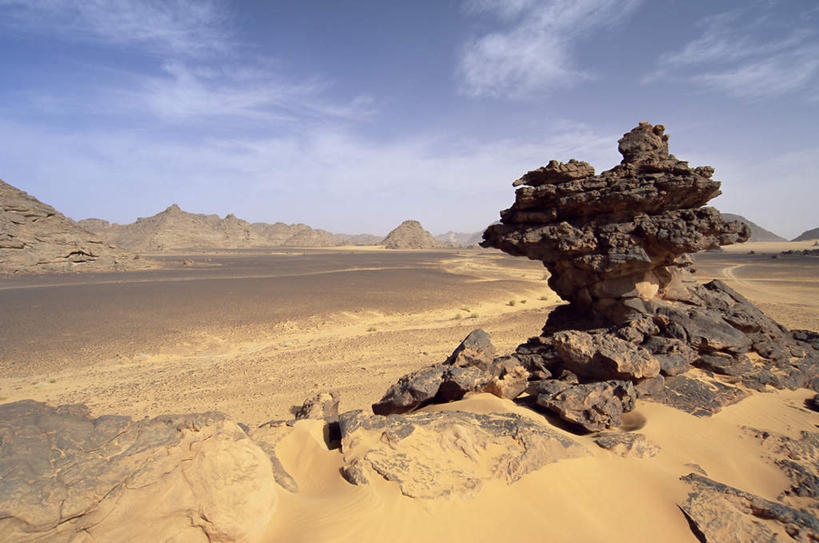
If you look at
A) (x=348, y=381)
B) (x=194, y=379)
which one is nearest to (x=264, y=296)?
(x=194, y=379)

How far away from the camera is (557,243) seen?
8734 mm

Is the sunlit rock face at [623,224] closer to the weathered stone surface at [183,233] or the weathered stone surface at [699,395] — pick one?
the weathered stone surface at [699,395]

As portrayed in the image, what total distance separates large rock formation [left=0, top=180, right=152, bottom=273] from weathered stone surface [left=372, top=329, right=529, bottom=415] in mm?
48355

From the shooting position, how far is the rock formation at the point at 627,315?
20.1 ft

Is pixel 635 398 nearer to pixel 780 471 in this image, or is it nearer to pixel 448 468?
pixel 780 471

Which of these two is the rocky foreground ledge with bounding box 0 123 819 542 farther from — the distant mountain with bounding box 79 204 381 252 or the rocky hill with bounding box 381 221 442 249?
the rocky hill with bounding box 381 221 442 249

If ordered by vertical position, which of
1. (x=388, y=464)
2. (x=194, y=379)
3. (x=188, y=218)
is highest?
(x=188, y=218)

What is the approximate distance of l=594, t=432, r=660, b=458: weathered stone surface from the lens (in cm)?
463

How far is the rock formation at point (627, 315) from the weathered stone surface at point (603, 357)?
0.02 metres

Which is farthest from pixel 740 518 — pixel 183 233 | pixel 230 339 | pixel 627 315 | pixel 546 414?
pixel 183 233

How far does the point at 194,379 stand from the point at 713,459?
492 inches

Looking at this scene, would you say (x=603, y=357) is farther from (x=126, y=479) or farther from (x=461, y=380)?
(x=126, y=479)

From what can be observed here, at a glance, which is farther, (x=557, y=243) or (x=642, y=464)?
(x=557, y=243)

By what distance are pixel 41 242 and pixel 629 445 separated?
176ft
